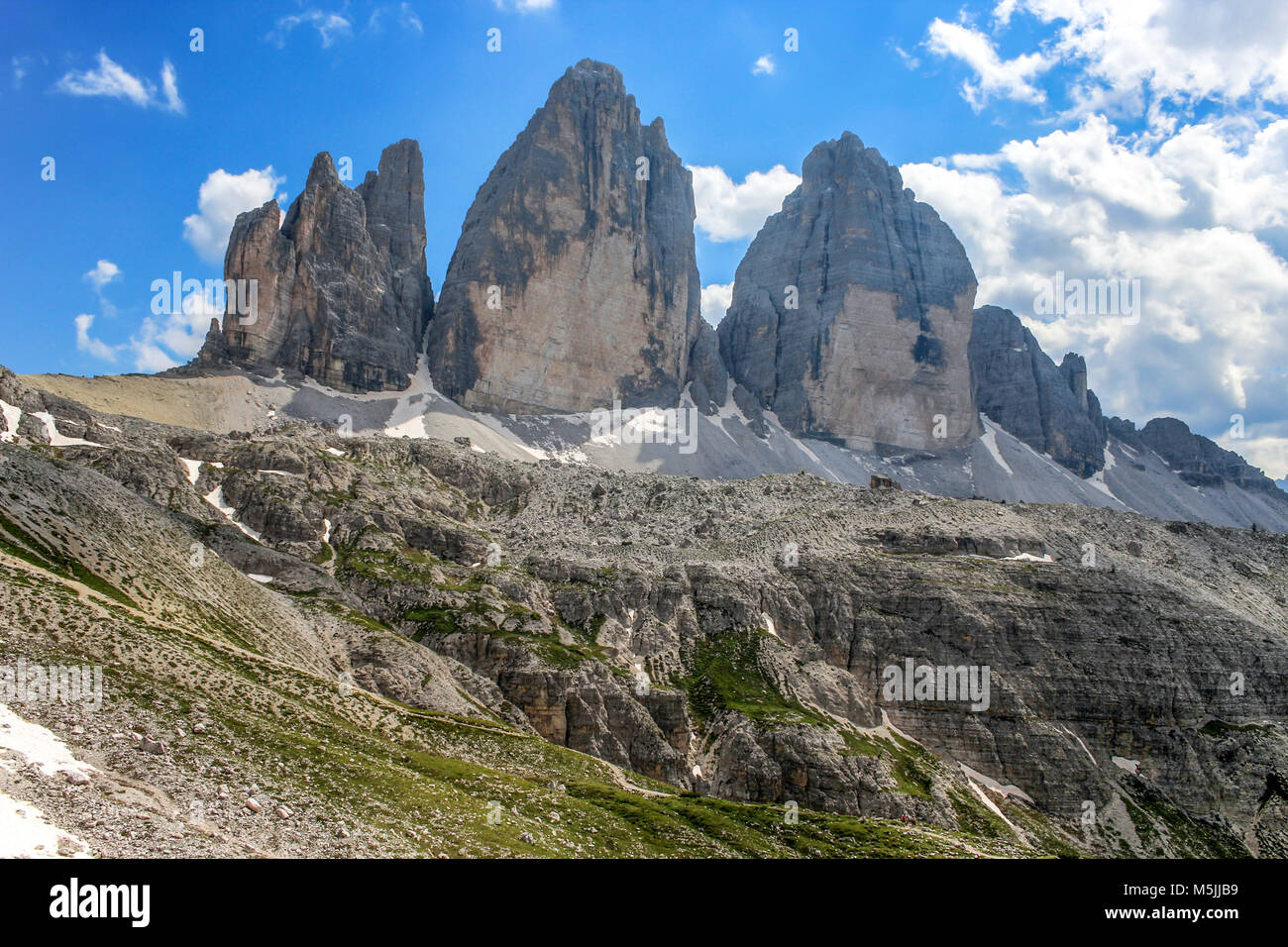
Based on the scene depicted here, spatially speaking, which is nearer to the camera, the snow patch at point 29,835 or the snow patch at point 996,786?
the snow patch at point 29,835

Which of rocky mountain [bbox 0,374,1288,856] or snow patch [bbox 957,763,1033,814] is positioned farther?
snow patch [bbox 957,763,1033,814]

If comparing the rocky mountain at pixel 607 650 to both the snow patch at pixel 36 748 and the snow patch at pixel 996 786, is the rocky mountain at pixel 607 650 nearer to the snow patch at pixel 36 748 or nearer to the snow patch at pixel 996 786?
the snow patch at pixel 996 786

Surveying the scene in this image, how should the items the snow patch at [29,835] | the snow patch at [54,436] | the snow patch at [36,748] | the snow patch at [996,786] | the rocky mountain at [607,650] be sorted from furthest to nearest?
the snow patch at [54,436] < the snow patch at [996,786] < the rocky mountain at [607,650] < the snow patch at [36,748] < the snow patch at [29,835]

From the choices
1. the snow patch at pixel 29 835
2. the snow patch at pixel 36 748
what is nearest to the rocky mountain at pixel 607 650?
the snow patch at pixel 29 835

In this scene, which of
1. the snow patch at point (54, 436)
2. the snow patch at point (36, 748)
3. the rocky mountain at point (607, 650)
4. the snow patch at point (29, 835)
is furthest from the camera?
the snow patch at point (54, 436)

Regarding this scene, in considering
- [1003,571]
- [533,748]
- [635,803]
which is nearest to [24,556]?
[533,748]

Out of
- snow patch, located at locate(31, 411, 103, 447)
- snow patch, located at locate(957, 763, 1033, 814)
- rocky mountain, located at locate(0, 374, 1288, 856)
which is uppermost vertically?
snow patch, located at locate(31, 411, 103, 447)

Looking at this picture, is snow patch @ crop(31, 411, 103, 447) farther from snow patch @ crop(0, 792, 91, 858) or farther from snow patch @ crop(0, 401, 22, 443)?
snow patch @ crop(0, 792, 91, 858)

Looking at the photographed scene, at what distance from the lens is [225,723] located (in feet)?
150

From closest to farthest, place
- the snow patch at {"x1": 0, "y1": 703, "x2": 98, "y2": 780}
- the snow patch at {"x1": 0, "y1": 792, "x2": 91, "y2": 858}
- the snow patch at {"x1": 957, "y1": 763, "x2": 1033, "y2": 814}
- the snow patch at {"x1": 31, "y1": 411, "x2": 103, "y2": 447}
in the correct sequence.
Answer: the snow patch at {"x1": 0, "y1": 792, "x2": 91, "y2": 858}, the snow patch at {"x1": 0, "y1": 703, "x2": 98, "y2": 780}, the snow patch at {"x1": 957, "y1": 763, "x2": 1033, "y2": 814}, the snow patch at {"x1": 31, "y1": 411, "x2": 103, "y2": 447}

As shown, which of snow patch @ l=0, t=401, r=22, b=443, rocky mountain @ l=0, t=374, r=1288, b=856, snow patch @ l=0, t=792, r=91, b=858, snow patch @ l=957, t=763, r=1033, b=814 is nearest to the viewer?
snow patch @ l=0, t=792, r=91, b=858

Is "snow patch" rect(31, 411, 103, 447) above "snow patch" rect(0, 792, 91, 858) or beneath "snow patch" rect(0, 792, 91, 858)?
above

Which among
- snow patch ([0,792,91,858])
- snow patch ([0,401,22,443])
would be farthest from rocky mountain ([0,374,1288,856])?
snow patch ([0,401,22,443])

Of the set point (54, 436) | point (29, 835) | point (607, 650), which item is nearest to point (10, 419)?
point (54, 436)
